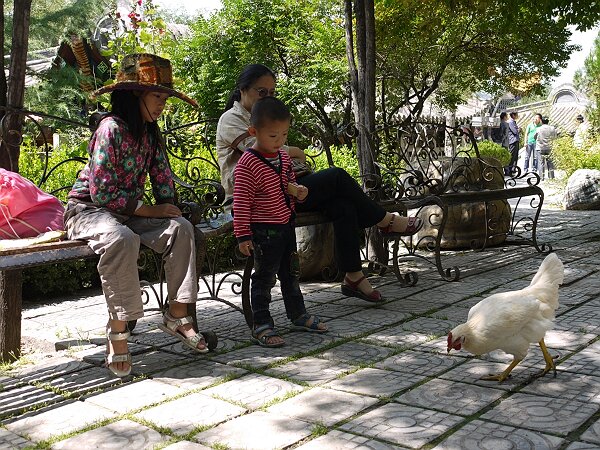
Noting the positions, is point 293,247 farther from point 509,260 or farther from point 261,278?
point 509,260

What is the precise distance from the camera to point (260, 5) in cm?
1769

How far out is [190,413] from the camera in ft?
10.2

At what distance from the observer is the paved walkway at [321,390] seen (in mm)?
2797

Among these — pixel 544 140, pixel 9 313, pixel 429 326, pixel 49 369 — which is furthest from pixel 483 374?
pixel 544 140

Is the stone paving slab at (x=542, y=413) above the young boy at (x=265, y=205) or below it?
below

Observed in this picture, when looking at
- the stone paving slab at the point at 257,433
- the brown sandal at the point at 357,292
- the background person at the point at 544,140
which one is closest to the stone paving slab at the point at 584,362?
the stone paving slab at the point at 257,433

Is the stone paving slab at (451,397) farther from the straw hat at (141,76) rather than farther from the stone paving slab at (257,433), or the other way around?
the straw hat at (141,76)

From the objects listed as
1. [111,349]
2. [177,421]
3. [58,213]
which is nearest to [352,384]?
[177,421]

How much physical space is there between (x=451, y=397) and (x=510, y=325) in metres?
0.43

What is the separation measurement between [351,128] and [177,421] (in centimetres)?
417

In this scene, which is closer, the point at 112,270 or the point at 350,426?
the point at 350,426

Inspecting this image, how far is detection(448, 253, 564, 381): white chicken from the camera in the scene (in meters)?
3.26

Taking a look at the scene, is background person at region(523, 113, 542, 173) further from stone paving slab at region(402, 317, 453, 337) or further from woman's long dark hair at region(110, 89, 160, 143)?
woman's long dark hair at region(110, 89, 160, 143)

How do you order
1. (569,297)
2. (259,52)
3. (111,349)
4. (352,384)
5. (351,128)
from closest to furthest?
(352,384), (111,349), (569,297), (351,128), (259,52)
